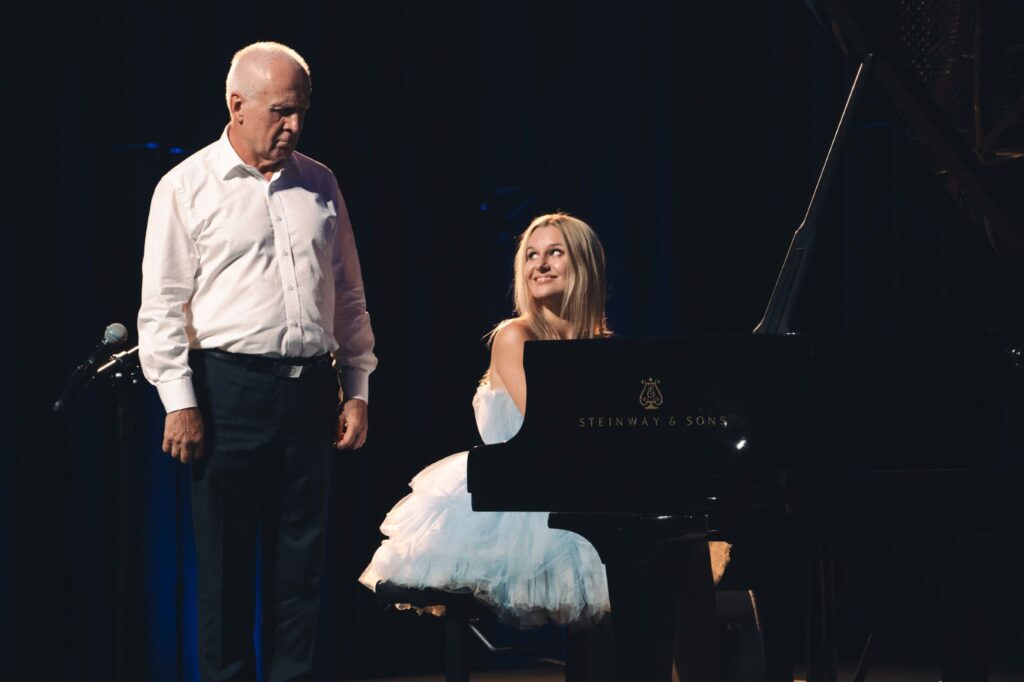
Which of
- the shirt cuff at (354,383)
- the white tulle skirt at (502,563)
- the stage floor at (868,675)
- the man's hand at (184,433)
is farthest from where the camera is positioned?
the stage floor at (868,675)

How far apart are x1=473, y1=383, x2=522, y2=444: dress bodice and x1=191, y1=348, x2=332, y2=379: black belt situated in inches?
22.2

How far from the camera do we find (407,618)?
194 inches

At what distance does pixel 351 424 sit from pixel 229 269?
1.53ft

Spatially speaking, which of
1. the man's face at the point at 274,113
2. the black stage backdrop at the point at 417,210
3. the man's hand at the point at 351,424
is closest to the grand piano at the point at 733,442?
the man's hand at the point at 351,424

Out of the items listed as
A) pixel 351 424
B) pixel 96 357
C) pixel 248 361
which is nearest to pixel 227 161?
pixel 248 361

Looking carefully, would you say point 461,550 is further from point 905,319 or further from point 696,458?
point 905,319

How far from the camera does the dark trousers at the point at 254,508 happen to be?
289 cm

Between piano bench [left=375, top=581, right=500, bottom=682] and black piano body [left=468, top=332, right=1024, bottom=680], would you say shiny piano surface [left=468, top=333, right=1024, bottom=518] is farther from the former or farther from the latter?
piano bench [left=375, top=581, right=500, bottom=682]

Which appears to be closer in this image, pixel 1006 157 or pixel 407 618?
pixel 1006 157

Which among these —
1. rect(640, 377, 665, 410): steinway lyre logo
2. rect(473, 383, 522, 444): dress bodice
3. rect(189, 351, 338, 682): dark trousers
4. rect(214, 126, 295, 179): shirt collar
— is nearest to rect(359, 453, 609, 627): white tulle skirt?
rect(473, 383, 522, 444): dress bodice

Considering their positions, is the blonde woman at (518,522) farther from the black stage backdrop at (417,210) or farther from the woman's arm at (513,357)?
the black stage backdrop at (417,210)

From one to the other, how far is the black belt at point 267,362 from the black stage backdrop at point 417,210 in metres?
0.91

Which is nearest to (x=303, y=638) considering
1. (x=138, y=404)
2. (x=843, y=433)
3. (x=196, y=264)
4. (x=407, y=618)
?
(x=196, y=264)

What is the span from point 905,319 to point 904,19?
2221 mm
